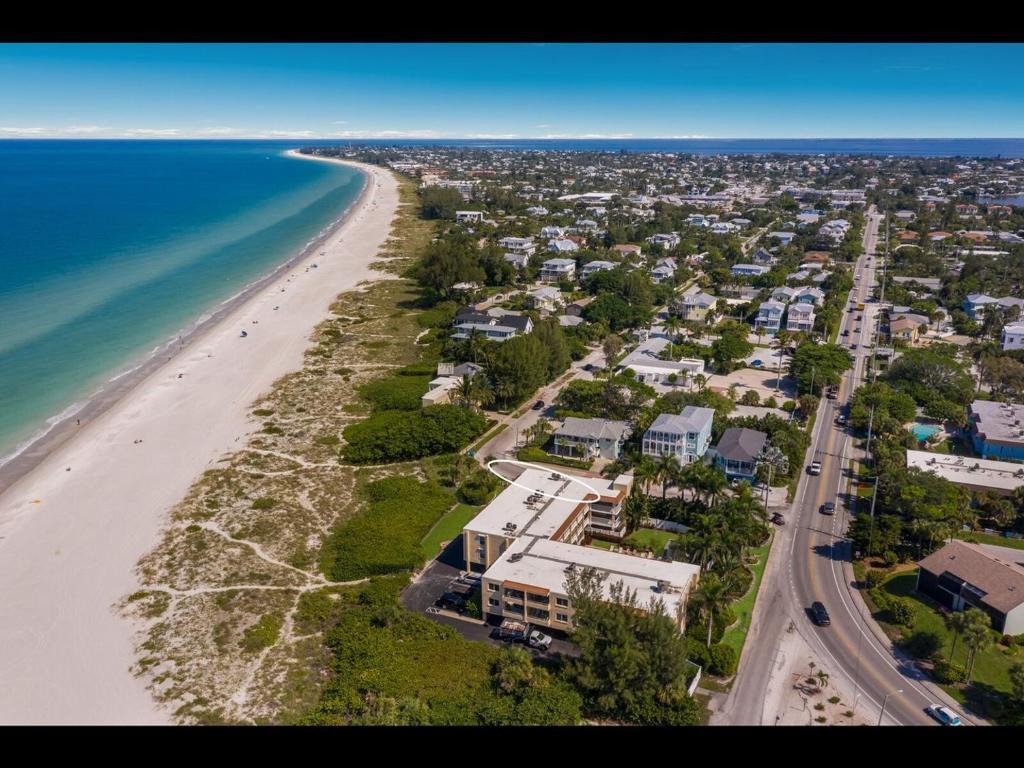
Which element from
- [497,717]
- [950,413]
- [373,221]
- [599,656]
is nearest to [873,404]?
[950,413]

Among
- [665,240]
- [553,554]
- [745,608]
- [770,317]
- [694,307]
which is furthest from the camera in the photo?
[665,240]

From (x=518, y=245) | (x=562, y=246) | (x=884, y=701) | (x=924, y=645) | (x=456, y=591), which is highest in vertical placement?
(x=562, y=246)

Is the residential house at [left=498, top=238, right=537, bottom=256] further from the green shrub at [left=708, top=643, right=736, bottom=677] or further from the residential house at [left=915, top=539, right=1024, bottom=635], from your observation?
the green shrub at [left=708, top=643, right=736, bottom=677]

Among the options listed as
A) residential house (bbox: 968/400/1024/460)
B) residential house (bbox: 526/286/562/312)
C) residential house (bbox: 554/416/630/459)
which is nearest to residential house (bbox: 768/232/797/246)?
residential house (bbox: 526/286/562/312)

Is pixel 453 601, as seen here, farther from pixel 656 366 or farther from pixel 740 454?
pixel 656 366

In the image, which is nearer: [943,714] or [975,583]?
[943,714]

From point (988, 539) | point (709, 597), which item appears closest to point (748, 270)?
point (988, 539)
